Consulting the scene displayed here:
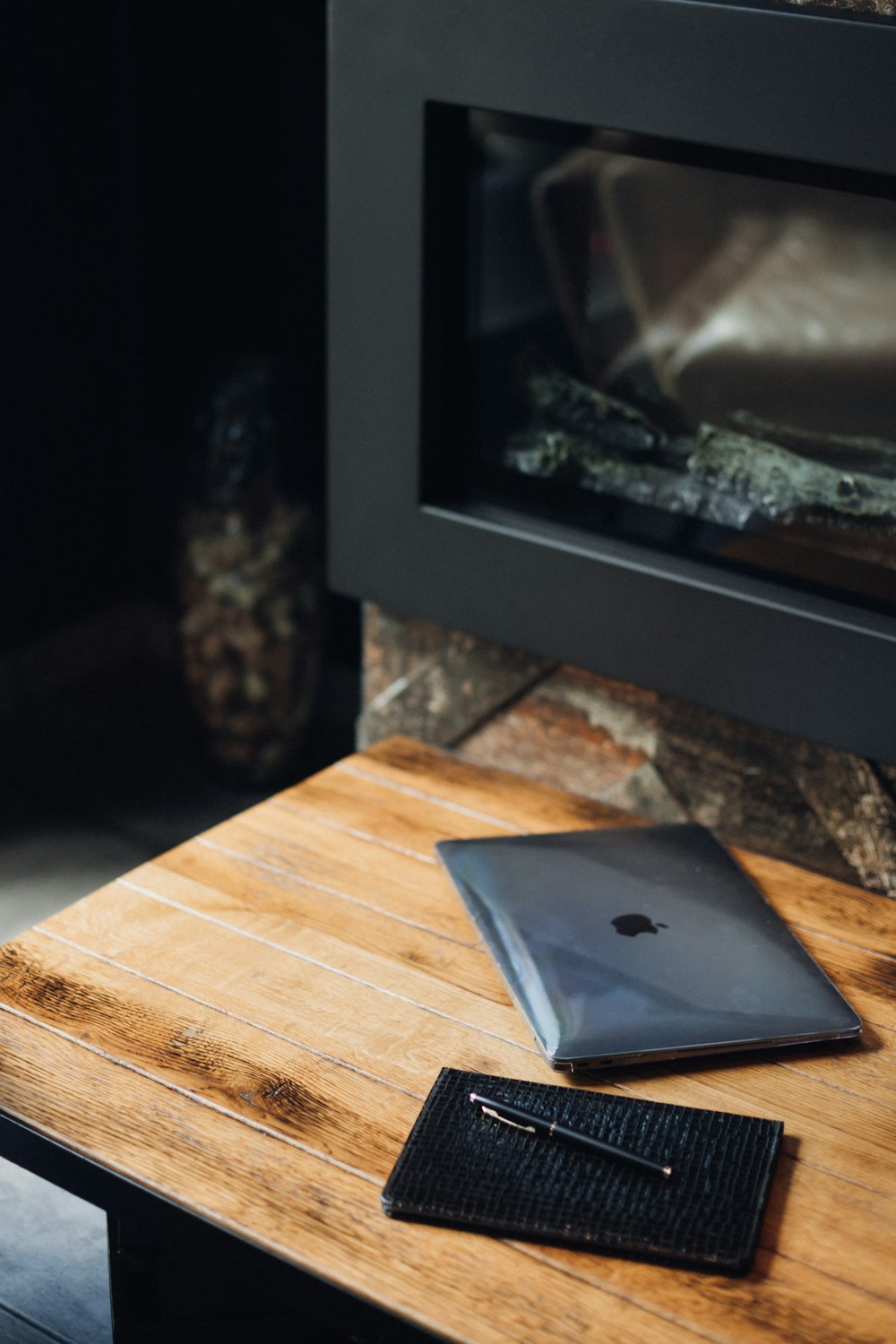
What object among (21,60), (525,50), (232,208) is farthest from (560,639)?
(21,60)

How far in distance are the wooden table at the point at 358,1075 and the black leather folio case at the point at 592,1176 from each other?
1 cm

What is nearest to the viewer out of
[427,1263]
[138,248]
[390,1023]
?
[427,1263]

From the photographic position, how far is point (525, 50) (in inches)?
51.9

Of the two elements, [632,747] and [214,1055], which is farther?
[632,747]

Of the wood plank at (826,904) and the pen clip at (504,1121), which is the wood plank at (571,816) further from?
the pen clip at (504,1121)

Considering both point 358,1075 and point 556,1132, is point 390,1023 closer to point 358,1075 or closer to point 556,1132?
point 358,1075

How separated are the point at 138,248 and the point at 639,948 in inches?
61.9

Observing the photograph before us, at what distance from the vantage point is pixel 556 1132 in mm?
998

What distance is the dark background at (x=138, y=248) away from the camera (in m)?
2.16

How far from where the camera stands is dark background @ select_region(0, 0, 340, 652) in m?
2.16

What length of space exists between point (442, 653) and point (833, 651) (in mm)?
465

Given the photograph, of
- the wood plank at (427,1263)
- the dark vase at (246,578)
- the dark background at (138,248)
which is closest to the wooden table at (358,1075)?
the wood plank at (427,1263)

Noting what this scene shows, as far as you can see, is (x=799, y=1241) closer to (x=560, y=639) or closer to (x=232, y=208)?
(x=560, y=639)

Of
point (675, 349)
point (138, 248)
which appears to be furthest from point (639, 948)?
point (138, 248)
